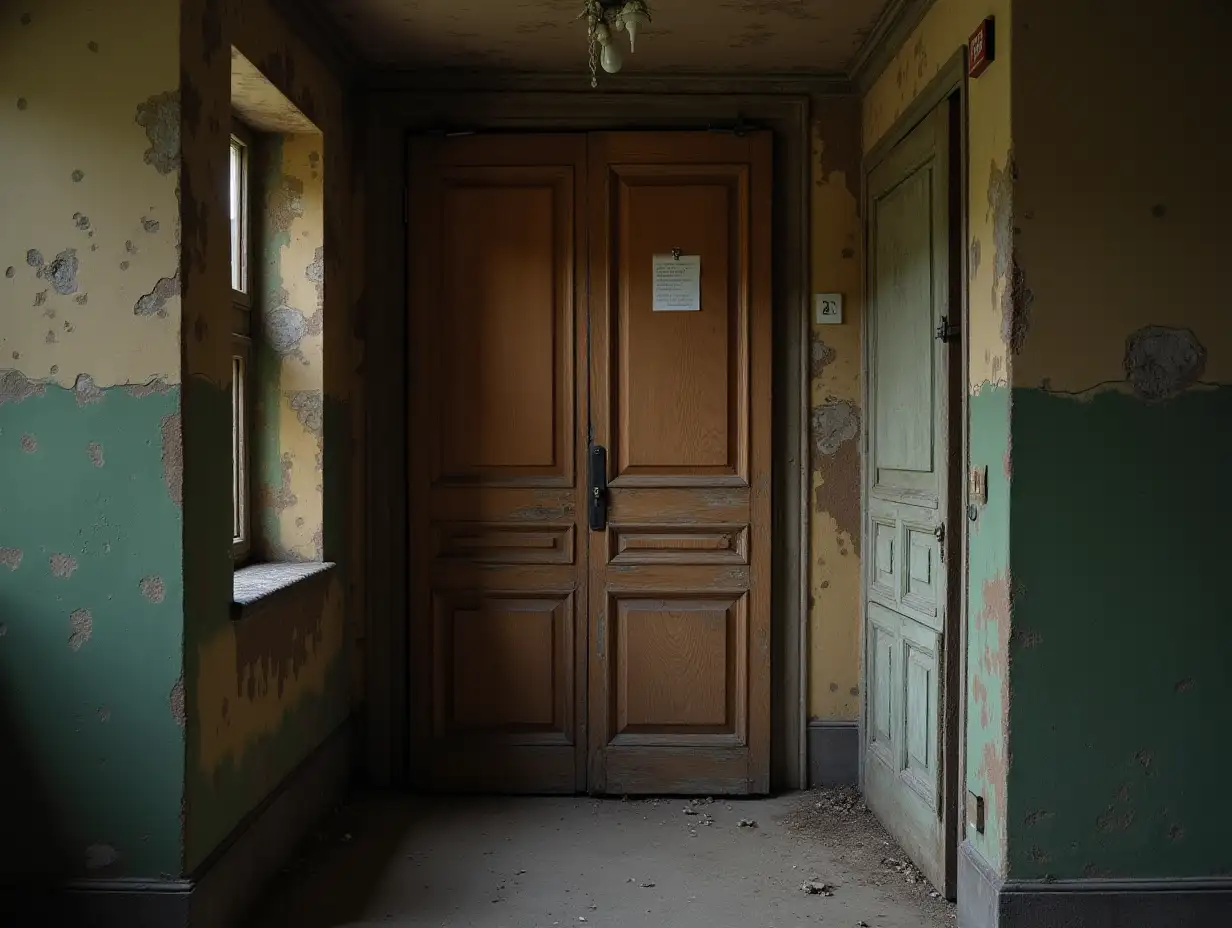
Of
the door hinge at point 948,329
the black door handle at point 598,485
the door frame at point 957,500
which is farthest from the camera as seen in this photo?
the black door handle at point 598,485

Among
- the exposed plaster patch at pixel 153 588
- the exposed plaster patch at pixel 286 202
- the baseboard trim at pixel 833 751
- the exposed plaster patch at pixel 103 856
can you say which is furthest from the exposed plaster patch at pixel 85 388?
the baseboard trim at pixel 833 751

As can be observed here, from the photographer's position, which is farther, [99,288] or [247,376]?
[247,376]

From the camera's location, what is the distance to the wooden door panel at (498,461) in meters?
3.86

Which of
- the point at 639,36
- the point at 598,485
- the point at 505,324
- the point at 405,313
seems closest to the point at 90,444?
the point at 405,313

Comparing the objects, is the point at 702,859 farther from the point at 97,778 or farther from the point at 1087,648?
the point at 97,778

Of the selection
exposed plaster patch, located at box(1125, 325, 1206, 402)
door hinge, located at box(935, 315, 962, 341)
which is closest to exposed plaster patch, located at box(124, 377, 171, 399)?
door hinge, located at box(935, 315, 962, 341)

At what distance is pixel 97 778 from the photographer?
244cm

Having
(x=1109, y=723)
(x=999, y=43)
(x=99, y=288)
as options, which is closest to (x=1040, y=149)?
(x=999, y=43)

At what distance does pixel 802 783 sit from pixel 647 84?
8.53 ft

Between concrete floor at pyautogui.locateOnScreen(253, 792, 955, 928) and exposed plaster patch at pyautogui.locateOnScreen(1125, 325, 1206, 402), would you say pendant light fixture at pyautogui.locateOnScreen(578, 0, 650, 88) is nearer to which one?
exposed plaster patch at pyautogui.locateOnScreen(1125, 325, 1206, 402)

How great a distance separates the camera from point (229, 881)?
8.82 feet

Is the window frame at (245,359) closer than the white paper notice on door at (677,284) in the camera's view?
Yes

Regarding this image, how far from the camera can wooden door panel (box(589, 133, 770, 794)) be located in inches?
152

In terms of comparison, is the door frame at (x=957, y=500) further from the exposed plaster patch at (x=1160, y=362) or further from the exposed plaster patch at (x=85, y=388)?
the exposed plaster patch at (x=85, y=388)
